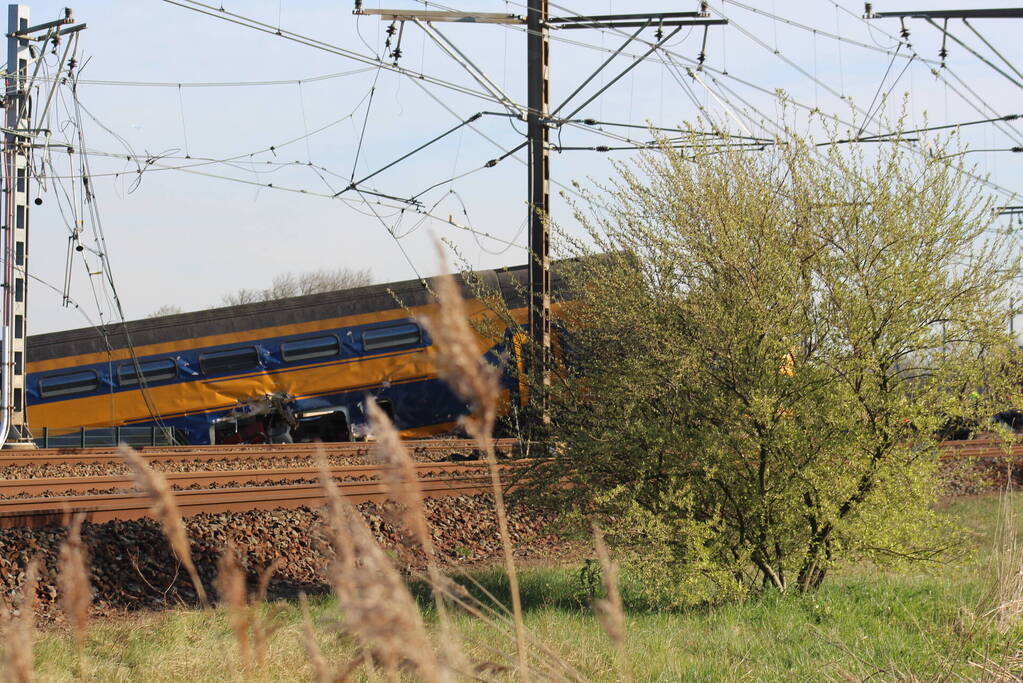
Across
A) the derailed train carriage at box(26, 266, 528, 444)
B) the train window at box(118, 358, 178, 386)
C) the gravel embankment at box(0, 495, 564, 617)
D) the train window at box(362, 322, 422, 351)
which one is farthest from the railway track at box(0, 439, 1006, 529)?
the train window at box(362, 322, 422, 351)

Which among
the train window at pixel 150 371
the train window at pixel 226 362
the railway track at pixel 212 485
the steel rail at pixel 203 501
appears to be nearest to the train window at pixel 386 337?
the train window at pixel 226 362

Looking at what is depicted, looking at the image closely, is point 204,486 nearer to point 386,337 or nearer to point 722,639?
point 722,639

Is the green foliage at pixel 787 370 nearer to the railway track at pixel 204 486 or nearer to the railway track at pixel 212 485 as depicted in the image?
the railway track at pixel 212 485

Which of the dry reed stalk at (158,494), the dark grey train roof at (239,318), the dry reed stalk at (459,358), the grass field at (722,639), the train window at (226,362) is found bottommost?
the grass field at (722,639)

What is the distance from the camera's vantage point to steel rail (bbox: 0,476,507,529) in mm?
9477

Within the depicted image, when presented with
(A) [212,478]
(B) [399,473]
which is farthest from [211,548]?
(B) [399,473]

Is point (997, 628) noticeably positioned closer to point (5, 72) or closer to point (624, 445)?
point (624, 445)

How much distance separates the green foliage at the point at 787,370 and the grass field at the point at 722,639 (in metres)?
0.36

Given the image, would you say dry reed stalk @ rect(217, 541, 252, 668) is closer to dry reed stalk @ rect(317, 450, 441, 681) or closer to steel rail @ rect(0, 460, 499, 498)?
dry reed stalk @ rect(317, 450, 441, 681)

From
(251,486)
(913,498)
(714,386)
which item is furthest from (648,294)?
(251,486)

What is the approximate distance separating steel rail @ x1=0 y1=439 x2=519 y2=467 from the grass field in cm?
861

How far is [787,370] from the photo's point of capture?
7.84 meters

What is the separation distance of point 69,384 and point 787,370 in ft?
58.1

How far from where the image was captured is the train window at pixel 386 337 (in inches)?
871
